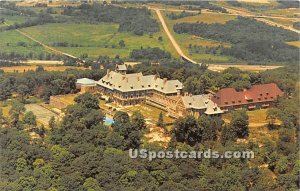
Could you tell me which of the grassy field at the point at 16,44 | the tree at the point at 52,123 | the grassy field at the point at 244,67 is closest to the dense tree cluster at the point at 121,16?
the grassy field at the point at 16,44

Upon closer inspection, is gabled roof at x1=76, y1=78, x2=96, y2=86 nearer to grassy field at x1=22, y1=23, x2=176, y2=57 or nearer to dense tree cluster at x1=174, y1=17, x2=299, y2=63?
grassy field at x1=22, y1=23, x2=176, y2=57

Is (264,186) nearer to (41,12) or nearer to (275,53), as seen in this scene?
(275,53)

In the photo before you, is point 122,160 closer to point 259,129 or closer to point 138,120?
point 138,120

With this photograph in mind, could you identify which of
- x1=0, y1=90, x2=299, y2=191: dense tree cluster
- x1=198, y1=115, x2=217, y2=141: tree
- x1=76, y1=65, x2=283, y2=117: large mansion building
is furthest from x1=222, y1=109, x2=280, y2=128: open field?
x1=198, y1=115, x2=217, y2=141: tree

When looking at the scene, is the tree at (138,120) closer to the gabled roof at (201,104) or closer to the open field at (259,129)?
the gabled roof at (201,104)

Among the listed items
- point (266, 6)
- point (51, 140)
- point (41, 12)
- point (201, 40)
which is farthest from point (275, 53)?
point (51, 140)

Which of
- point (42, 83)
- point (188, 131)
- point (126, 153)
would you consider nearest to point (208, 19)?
point (42, 83)
